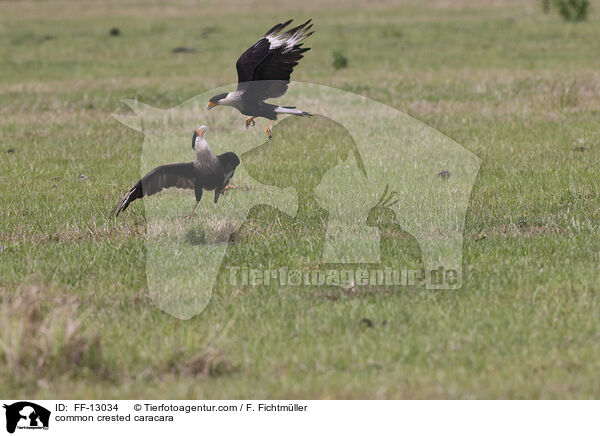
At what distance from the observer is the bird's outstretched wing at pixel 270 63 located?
23.6 ft

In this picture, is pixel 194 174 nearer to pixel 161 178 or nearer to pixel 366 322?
pixel 161 178

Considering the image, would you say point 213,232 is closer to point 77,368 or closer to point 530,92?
point 77,368

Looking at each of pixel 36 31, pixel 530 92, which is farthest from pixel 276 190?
pixel 36 31

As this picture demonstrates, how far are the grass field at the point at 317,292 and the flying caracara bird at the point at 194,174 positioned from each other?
0.72 meters

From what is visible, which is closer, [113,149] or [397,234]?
[397,234]

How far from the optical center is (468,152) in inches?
531

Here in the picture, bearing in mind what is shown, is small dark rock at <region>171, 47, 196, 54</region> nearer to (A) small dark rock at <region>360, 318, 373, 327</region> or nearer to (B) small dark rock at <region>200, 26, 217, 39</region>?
(B) small dark rock at <region>200, 26, 217, 39</region>

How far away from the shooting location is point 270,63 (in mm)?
7246

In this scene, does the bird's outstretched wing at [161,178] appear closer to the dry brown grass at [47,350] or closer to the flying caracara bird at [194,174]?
the flying caracara bird at [194,174]

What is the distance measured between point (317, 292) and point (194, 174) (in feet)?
5.82

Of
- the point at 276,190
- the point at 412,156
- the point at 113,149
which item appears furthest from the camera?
the point at 113,149

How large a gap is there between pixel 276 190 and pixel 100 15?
41.4 meters
